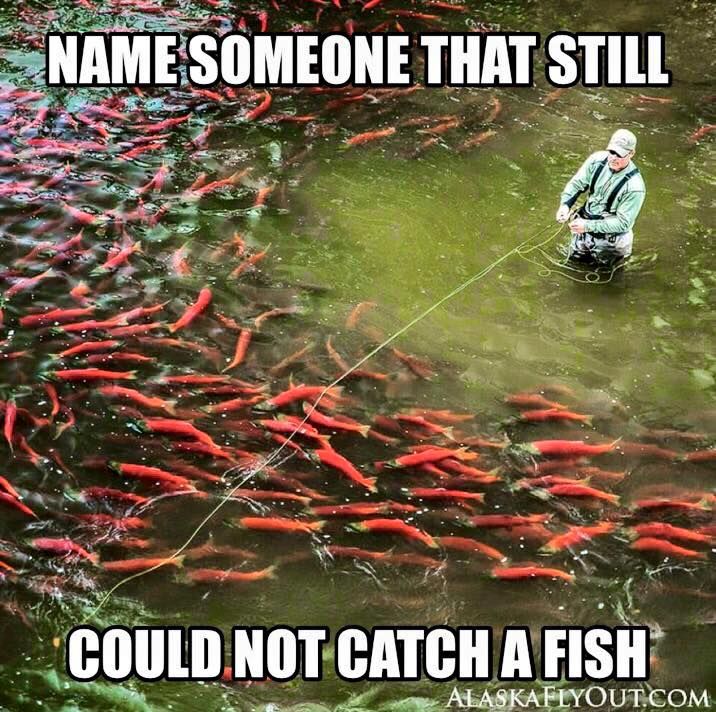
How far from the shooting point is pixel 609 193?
26.8 feet

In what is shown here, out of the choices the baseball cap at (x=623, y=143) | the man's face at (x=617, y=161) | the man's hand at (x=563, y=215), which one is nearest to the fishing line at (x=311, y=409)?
the man's hand at (x=563, y=215)

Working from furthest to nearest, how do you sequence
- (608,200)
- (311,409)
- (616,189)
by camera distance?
1. (608,200)
2. (616,189)
3. (311,409)

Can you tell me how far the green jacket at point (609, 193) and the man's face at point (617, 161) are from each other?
0.05 metres

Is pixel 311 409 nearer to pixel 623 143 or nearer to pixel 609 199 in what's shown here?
pixel 609 199

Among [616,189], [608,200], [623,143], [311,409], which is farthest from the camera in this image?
[608,200]

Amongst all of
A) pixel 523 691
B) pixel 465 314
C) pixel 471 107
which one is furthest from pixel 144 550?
pixel 471 107

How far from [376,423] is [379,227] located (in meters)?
3.04

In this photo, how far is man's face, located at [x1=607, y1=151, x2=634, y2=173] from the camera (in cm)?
788

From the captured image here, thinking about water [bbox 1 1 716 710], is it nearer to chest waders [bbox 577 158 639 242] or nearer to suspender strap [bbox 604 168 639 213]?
chest waders [bbox 577 158 639 242]

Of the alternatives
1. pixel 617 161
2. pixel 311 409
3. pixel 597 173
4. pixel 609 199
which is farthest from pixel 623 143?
pixel 311 409

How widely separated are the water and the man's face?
124cm

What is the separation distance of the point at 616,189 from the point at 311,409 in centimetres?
345

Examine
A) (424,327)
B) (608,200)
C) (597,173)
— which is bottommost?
(424,327)

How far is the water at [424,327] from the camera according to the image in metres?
5.91
